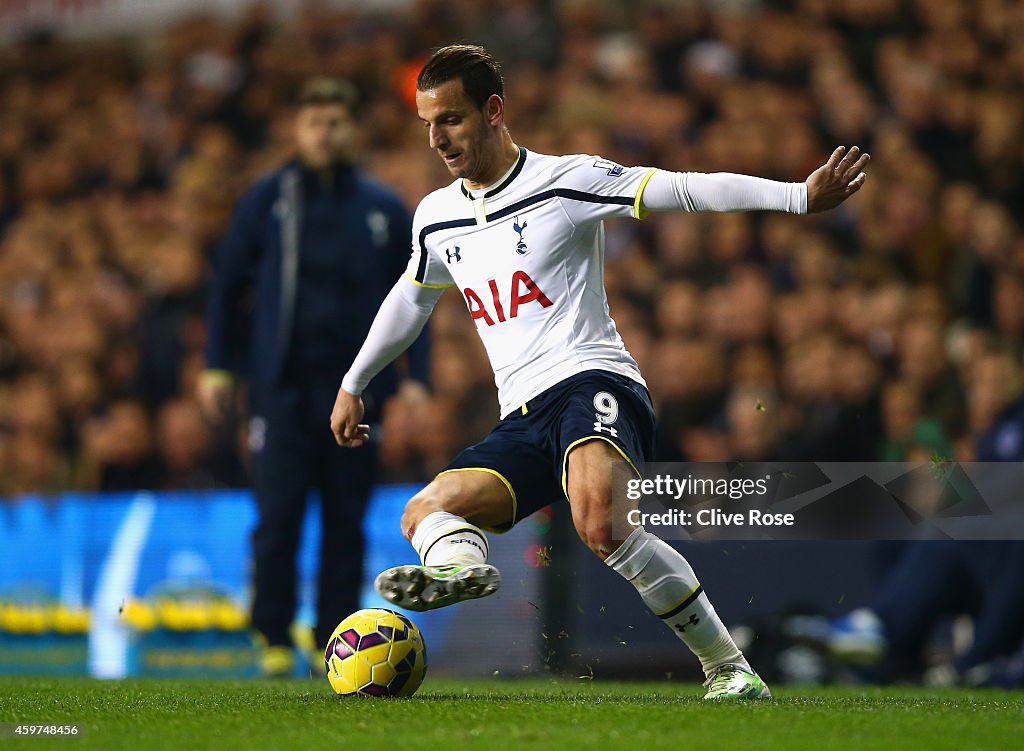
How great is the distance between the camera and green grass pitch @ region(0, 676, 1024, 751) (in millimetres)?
3502

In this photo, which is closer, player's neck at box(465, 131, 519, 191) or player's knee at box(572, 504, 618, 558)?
player's knee at box(572, 504, 618, 558)

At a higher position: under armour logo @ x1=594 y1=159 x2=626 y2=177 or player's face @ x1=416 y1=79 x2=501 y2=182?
player's face @ x1=416 y1=79 x2=501 y2=182

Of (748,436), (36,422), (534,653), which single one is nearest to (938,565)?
(748,436)

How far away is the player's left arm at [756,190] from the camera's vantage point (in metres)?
4.33

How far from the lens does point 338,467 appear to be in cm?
687

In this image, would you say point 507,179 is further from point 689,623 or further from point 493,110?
point 689,623

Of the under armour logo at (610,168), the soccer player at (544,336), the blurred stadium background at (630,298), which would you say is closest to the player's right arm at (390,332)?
the soccer player at (544,336)

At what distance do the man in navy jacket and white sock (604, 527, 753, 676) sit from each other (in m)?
2.53

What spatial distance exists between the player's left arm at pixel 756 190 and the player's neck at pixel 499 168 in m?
0.50

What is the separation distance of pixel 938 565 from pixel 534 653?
78.3 inches

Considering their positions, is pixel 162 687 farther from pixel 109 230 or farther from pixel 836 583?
pixel 109 230

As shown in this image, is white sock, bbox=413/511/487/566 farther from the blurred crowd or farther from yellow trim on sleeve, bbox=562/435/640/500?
the blurred crowd

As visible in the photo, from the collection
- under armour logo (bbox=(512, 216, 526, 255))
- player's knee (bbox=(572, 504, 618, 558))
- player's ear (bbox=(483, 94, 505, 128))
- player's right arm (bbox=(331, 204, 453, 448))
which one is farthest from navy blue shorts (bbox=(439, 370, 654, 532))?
player's ear (bbox=(483, 94, 505, 128))

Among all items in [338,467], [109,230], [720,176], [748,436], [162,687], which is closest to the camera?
[720,176]
